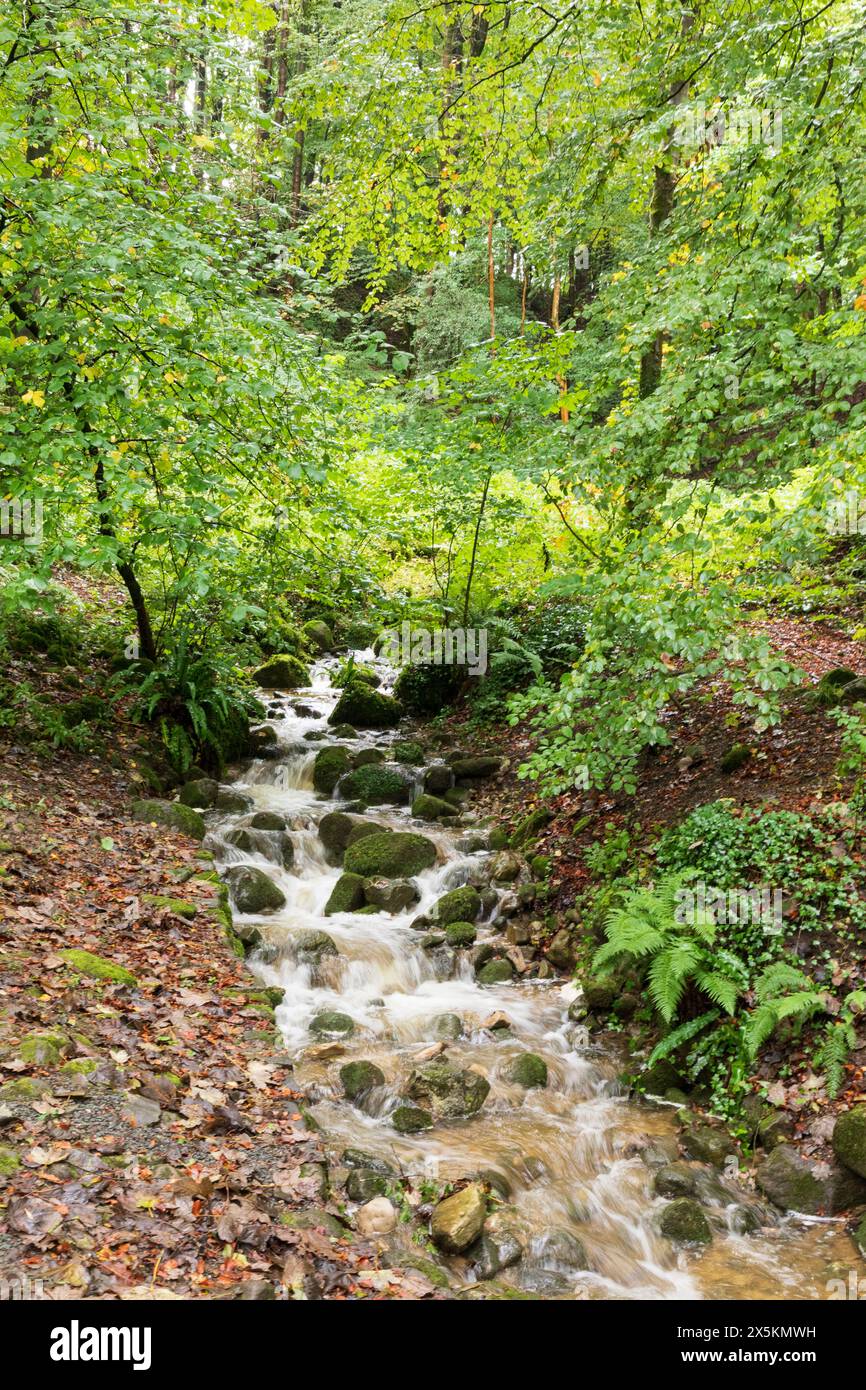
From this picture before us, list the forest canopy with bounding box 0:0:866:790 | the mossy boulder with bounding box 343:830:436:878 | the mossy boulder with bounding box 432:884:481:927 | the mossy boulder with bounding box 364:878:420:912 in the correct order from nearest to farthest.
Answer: the forest canopy with bounding box 0:0:866:790
the mossy boulder with bounding box 432:884:481:927
the mossy boulder with bounding box 364:878:420:912
the mossy boulder with bounding box 343:830:436:878

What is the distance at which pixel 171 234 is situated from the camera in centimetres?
538

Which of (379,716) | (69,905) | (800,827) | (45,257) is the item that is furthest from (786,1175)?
(379,716)

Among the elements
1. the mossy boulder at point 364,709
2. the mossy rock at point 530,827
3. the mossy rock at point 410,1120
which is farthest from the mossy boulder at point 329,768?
the mossy rock at point 410,1120

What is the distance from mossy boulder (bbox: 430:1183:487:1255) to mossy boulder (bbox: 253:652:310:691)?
1051 centimetres

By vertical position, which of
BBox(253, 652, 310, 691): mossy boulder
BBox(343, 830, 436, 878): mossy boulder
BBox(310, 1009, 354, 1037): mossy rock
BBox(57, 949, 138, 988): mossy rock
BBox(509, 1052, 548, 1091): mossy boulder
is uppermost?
BBox(253, 652, 310, 691): mossy boulder

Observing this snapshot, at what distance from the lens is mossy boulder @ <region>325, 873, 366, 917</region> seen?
26.3ft

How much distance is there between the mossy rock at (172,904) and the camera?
626cm

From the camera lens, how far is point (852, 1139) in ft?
14.8

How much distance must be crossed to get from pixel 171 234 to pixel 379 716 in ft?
26.2

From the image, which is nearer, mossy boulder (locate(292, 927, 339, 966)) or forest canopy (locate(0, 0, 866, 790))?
forest canopy (locate(0, 0, 866, 790))

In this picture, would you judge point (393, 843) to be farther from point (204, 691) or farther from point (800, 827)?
point (800, 827)

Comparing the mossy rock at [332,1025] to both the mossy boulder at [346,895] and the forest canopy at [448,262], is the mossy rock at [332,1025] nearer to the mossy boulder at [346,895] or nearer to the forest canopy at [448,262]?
the mossy boulder at [346,895]

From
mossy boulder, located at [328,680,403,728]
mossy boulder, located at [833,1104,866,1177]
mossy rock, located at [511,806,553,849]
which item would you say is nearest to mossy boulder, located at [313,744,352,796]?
mossy boulder, located at [328,680,403,728]

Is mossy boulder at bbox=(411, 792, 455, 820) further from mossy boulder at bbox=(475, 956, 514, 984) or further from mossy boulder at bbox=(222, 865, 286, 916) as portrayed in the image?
mossy boulder at bbox=(475, 956, 514, 984)
